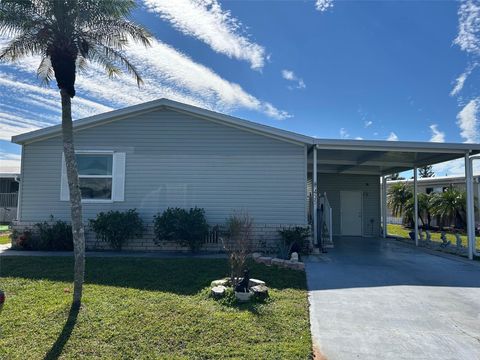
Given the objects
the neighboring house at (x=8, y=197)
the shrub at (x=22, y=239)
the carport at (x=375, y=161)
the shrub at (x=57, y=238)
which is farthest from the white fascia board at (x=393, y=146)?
the neighboring house at (x=8, y=197)

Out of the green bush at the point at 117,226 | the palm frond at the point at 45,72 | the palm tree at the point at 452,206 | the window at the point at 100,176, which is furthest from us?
the palm tree at the point at 452,206

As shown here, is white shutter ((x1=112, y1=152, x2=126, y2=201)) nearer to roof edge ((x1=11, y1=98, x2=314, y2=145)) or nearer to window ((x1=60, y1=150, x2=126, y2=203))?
window ((x1=60, y1=150, x2=126, y2=203))

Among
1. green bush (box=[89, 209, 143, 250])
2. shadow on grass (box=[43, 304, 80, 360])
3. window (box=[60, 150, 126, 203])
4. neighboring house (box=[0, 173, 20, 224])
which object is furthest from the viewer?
neighboring house (box=[0, 173, 20, 224])

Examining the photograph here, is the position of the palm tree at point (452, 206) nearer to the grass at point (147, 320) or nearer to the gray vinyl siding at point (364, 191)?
the gray vinyl siding at point (364, 191)

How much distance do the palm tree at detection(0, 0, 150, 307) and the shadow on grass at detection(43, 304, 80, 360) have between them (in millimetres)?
197

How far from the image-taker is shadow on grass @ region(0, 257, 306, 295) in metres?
6.30

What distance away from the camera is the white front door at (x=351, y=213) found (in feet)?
53.9

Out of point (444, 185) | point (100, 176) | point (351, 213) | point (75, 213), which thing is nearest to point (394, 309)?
point (75, 213)

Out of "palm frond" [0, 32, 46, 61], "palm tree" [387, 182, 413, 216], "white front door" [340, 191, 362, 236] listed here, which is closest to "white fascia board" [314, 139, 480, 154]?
"white front door" [340, 191, 362, 236]

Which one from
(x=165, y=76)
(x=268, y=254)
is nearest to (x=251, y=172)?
(x=268, y=254)

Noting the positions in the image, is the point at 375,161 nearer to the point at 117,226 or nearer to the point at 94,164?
the point at 117,226

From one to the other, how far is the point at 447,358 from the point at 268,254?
6.25 metres

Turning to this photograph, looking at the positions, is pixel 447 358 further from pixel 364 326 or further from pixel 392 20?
pixel 392 20

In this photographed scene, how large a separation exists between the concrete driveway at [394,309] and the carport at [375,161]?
202 cm
